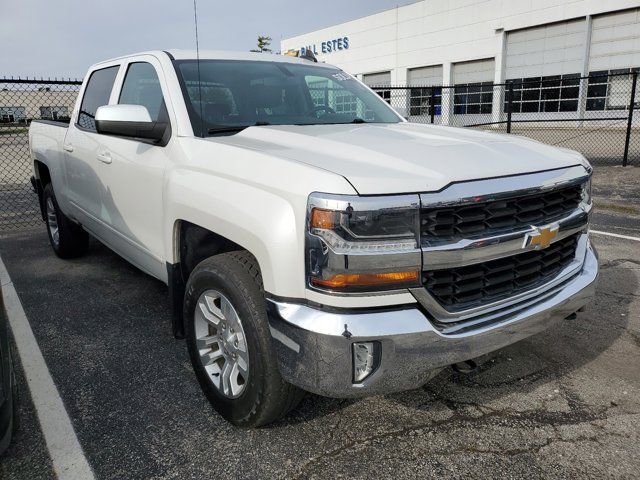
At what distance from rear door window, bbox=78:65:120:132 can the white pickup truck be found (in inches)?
36.4

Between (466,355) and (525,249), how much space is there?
1.82 feet

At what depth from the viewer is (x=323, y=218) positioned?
Result: 2021 millimetres

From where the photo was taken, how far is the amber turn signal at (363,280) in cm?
204

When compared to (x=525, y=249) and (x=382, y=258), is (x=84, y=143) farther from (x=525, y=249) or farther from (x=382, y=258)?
(x=525, y=249)

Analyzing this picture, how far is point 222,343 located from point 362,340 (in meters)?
0.92

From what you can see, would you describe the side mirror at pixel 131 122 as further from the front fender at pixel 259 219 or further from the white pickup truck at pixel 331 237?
the front fender at pixel 259 219

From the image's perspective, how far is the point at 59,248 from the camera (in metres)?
5.74

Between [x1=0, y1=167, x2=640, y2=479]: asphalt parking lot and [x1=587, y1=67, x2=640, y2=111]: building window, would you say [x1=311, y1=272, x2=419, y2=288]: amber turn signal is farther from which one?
[x1=587, y1=67, x2=640, y2=111]: building window

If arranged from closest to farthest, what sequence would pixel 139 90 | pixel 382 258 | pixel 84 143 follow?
pixel 382 258 → pixel 139 90 → pixel 84 143

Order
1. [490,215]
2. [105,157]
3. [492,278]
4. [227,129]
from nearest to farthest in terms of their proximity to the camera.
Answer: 1. [490,215]
2. [492,278]
3. [227,129]
4. [105,157]

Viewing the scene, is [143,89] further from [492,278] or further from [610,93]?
[610,93]

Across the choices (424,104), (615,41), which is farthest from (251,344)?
(615,41)

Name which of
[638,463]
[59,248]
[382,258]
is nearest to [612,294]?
[638,463]

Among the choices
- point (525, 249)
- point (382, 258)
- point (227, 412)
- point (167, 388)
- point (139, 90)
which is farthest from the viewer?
point (139, 90)
